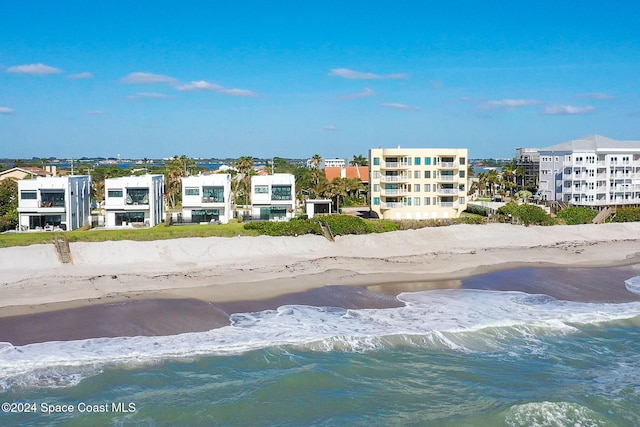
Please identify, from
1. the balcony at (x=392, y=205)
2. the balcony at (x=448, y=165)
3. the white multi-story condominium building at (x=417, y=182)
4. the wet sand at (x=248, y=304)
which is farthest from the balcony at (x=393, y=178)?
the wet sand at (x=248, y=304)

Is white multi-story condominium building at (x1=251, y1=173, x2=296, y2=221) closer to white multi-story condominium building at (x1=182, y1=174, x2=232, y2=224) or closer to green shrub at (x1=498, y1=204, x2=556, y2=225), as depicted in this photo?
white multi-story condominium building at (x1=182, y1=174, x2=232, y2=224)

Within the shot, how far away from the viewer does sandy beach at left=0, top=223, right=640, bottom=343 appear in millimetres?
27547

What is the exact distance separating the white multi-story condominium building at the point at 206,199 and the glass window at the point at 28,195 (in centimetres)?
1194

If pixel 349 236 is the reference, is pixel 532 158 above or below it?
above

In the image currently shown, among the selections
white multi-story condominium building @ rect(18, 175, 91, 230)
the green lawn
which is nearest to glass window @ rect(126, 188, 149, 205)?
white multi-story condominium building @ rect(18, 175, 91, 230)

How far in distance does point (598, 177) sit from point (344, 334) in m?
49.7

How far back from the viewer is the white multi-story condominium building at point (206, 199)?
51.9 m

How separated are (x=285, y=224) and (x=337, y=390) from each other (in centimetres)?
2503

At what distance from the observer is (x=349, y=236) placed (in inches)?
1795

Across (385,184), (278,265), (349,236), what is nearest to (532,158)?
(385,184)

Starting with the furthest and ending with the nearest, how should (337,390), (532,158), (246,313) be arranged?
1. (532,158)
2. (246,313)
3. (337,390)

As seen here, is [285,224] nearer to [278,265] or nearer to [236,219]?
[278,265]

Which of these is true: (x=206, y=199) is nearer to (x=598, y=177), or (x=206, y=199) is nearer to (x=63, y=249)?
(x=63, y=249)

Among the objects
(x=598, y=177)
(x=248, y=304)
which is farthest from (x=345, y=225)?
(x=598, y=177)
